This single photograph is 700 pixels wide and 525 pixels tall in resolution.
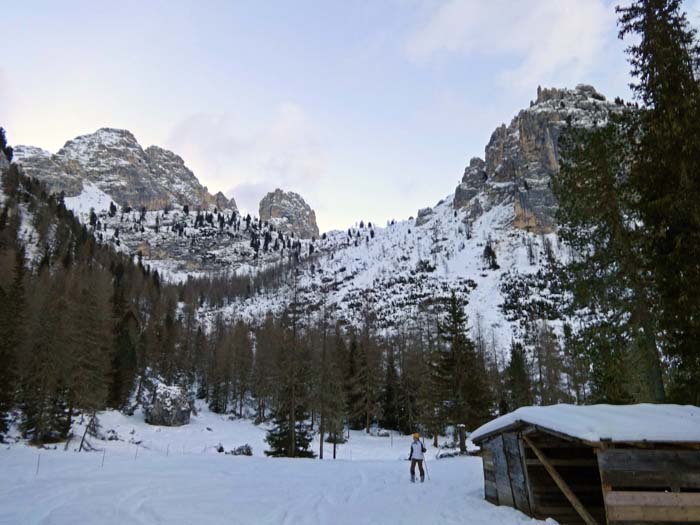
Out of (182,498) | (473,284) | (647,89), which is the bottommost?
(182,498)

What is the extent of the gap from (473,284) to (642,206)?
124 meters

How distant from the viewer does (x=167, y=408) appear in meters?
50.3

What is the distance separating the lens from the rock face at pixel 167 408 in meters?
49.9

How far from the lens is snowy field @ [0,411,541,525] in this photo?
1063 centimetres

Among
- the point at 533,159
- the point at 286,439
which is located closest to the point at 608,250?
the point at 286,439

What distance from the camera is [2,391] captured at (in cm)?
3183

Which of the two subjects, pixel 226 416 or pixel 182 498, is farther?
pixel 226 416

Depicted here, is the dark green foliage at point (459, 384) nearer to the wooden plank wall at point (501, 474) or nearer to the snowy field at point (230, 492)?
the snowy field at point (230, 492)

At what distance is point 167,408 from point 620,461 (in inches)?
1981

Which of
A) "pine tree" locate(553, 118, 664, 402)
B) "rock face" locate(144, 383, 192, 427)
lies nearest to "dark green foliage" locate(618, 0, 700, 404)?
"pine tree" locate(553, 118, 664, 402)

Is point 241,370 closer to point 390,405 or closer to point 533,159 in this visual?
point 390,405

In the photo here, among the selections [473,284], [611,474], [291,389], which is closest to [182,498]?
[611,474]

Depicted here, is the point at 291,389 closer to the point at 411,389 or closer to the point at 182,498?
the point at 182,498

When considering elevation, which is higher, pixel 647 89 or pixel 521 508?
pixel 647 89
